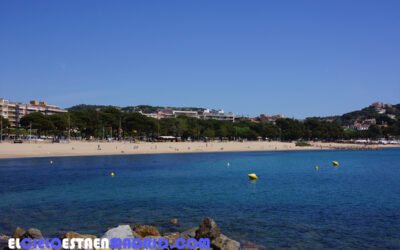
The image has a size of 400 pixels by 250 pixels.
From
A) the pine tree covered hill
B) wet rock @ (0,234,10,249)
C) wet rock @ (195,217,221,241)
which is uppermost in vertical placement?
the pine tree covered hill

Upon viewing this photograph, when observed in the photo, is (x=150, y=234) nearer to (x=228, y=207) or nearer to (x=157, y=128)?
(x=228, y=207)

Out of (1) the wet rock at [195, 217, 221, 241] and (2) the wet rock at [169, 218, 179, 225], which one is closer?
(1) the wet rock at [195, 217, 221, 241]

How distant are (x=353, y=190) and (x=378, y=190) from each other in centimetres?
174

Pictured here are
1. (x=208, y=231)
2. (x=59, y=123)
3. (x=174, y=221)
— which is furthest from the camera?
(x=59, y=123)

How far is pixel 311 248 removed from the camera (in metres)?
15.5

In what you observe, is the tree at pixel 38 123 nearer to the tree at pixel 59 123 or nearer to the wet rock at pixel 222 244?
the tree at pixel 59 123

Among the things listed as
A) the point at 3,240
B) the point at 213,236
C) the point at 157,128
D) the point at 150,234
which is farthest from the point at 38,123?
the point at 213,236

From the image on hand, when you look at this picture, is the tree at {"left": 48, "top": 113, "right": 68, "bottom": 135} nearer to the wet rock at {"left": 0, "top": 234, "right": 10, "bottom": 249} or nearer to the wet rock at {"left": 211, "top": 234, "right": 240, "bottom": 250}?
the wet rock at {"left": 0, "top": 234, "right": 10, "bottom": 249}

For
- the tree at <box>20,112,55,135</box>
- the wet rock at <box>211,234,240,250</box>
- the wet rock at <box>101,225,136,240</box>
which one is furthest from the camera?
the tree at <box>20,112,55,135</box>

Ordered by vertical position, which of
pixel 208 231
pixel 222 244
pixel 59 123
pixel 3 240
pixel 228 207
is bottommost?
pixel 228 207

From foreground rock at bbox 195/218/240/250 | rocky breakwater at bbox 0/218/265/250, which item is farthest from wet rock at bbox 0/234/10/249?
foreground rock at bbox 195/218/240/250

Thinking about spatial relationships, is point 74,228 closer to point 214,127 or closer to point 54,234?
point 54,234

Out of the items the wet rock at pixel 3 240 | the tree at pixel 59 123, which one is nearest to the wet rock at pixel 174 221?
the wet rock at pixel 3 240

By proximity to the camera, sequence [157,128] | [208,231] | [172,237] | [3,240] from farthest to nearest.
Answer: [157,128], [3,240], [172,237], [208,231]
